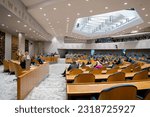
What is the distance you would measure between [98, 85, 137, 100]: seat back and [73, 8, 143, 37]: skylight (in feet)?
40.0

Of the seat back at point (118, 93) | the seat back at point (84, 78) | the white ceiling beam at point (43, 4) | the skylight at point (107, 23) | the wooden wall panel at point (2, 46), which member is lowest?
the seat back at point (84, 78)

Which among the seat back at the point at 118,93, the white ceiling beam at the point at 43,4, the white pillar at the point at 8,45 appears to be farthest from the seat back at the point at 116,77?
the white pillar at the point at 8,45

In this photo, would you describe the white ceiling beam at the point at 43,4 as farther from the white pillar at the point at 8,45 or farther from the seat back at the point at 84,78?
the white pillar at the point at 8,45

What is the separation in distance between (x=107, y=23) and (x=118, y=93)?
19916mm

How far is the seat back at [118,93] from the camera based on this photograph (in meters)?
1.93

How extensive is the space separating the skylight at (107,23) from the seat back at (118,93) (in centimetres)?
1219

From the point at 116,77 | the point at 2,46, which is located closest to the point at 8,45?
the point at 2,46

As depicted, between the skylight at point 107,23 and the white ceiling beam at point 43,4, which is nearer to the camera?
the white ceiling beam at point 43,4

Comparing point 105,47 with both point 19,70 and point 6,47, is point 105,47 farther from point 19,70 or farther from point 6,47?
point 19,70

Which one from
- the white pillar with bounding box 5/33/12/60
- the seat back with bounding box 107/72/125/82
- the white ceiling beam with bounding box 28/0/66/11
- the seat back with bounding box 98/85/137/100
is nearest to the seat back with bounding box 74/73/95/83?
the seat back with bounding box 107/72/125/82

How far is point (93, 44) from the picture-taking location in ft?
101

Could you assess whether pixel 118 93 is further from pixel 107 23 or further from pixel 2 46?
pixel 107 23

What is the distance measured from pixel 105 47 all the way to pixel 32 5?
21.4 m

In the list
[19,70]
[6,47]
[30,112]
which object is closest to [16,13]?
[19,70]
